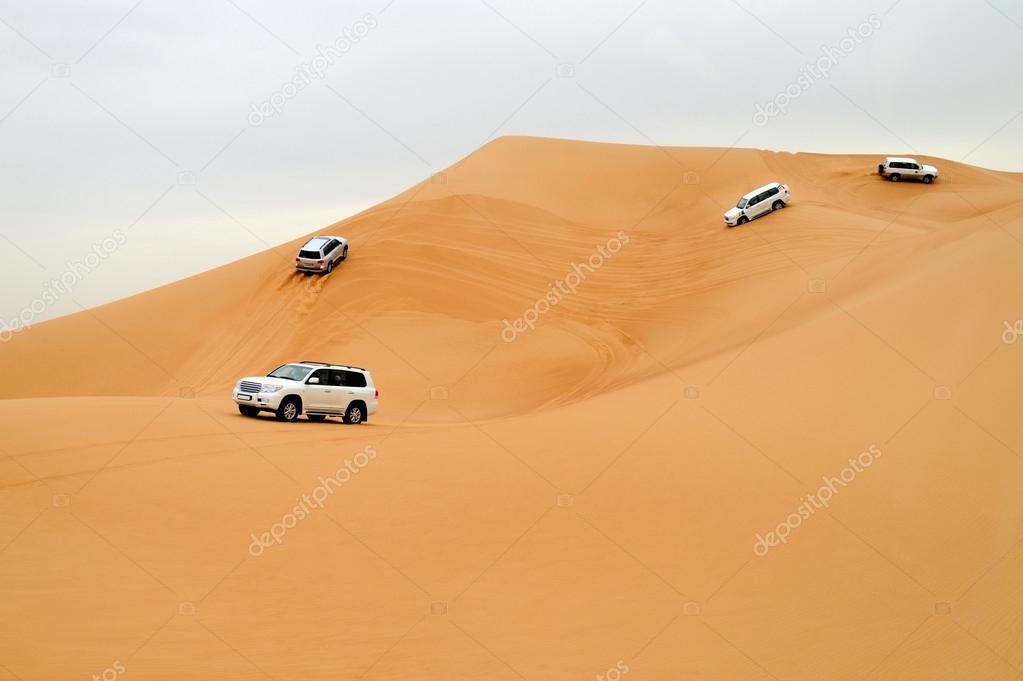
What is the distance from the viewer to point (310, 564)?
10930 millimetres

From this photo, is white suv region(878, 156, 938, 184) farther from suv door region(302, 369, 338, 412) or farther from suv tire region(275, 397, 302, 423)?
suv tire region(275, 397, 302, 423)

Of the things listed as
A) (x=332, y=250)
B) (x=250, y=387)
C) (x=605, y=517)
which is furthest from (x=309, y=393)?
(x=332, y=250)

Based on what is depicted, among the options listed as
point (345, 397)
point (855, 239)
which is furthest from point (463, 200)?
point (345, 397)

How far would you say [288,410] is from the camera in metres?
20.5

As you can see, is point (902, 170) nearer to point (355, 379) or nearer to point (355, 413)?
point (355, 379)

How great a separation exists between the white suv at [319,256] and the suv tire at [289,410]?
1944cm

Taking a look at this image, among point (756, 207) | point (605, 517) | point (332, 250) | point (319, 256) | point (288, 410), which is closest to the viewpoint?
point (605, 517)

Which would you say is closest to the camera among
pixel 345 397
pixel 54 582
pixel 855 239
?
pixel 54 582

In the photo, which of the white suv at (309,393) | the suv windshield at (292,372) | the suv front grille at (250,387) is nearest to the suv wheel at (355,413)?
the white suv at (309,393)

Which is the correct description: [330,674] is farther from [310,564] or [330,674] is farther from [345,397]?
[345,397]

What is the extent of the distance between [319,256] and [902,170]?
37587mm

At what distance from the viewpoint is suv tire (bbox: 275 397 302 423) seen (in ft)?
66.9

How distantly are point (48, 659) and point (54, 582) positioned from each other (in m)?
2.02

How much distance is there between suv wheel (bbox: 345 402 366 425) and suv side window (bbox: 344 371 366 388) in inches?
18.7
